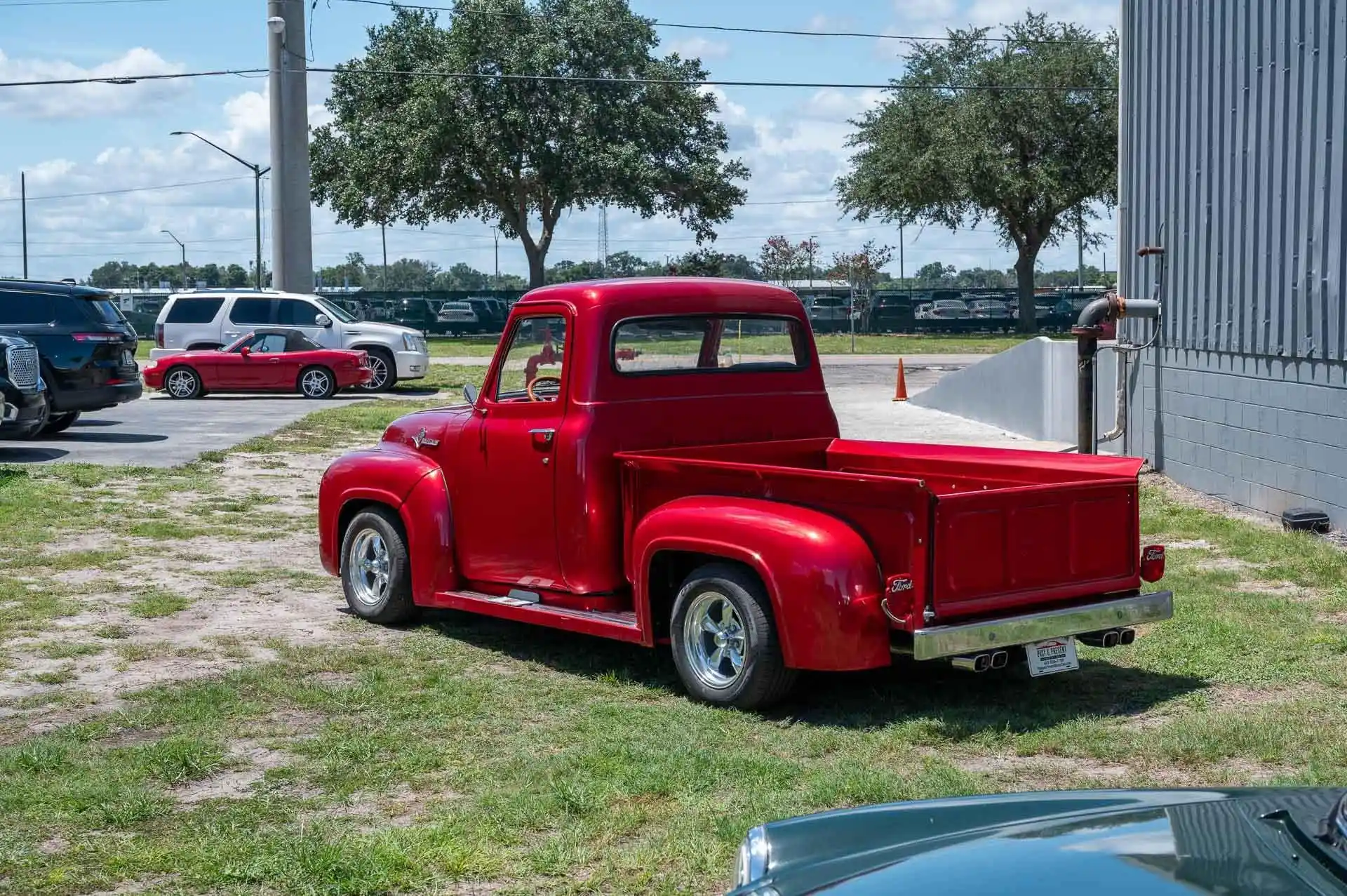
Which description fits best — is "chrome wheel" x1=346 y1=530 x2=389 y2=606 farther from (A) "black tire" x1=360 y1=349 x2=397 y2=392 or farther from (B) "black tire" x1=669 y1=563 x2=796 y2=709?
(A) "black tire" x1=360 y1=349 x2=397 y2=392

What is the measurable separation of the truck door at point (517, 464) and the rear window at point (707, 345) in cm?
34

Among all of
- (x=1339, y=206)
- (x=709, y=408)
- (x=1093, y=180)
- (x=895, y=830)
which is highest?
(x=1093, y=180)

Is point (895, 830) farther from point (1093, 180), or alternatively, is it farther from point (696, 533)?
point (1093, 180)

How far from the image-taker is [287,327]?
89.6 feet

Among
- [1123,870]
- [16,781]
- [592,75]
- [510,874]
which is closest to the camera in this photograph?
[1123,870]

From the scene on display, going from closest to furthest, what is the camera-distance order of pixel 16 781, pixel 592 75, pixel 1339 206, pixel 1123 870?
pixel 1123 870
pixel 16 781
pixel 1339 206
pixel 592 75

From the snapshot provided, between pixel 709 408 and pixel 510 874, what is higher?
pixel 709 408

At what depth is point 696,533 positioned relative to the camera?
6.70 m

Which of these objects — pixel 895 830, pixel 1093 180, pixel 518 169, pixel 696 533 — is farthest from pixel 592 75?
pixel 895 830

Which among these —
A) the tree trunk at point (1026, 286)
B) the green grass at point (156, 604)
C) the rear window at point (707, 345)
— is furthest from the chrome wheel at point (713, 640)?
the tree trunk at point (1026, 286)

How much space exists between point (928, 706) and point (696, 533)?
130 cm

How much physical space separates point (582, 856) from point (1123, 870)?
246 centimetres

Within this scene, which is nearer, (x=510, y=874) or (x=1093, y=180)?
(x=510, y=874)

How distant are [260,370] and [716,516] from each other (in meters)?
20.6
